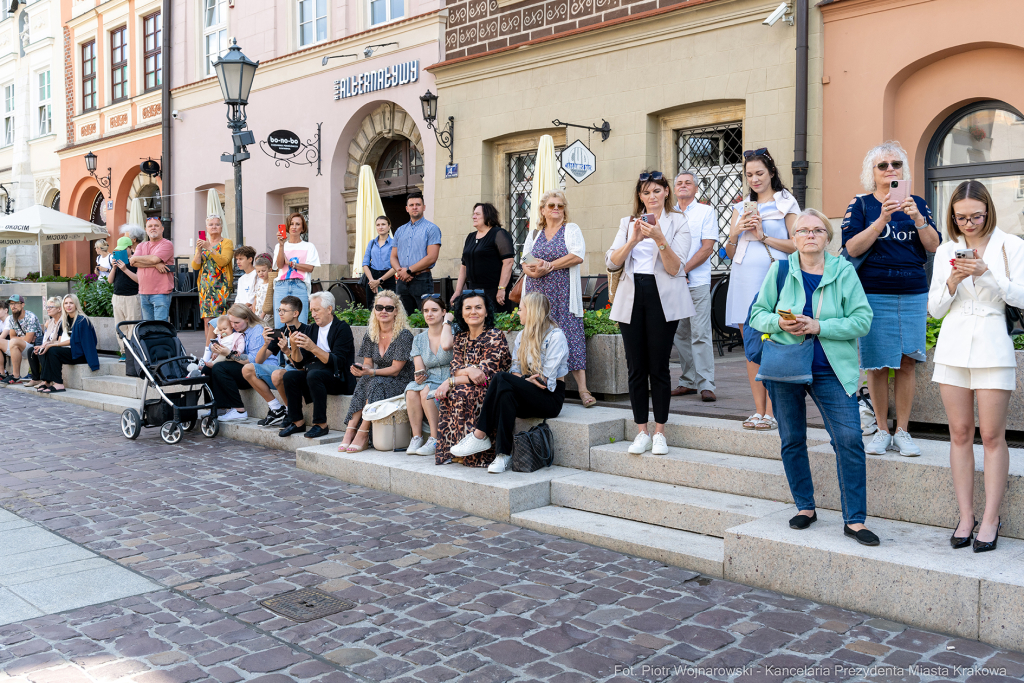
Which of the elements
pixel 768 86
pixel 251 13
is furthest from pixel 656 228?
pixel 251 13

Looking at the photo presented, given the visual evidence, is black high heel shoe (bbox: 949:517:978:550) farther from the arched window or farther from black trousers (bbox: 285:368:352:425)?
the arched window

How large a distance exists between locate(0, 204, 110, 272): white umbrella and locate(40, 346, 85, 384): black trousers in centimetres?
528

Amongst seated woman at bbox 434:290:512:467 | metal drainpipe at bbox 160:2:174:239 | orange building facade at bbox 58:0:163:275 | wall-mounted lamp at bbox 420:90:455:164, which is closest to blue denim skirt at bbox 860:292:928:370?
seated woman at bbox 434:290:512:467

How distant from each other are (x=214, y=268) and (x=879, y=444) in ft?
28.4

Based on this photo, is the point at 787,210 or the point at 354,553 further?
the point at 787,210

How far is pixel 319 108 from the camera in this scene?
18.2 meters

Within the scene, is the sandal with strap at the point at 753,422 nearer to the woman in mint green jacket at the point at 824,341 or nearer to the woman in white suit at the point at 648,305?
the woman in white suit at the point at 648,305

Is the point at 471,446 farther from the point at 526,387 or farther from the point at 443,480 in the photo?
the point at 526,387

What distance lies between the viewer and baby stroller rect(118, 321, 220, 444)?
959 cm

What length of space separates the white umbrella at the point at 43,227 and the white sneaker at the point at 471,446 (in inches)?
567

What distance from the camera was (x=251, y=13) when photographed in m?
19.8

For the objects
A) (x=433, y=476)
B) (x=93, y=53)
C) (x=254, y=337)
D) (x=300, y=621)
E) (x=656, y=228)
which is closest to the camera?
(x=300, y=621)

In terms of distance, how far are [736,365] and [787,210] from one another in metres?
4.25

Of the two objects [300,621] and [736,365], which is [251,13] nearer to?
[736,365]
